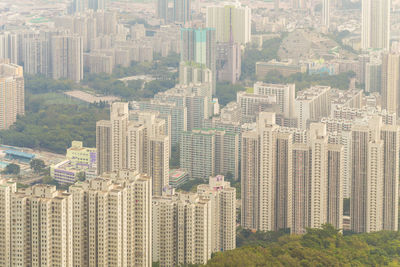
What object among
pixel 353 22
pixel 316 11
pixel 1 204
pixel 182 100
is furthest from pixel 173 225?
pixel 316 11

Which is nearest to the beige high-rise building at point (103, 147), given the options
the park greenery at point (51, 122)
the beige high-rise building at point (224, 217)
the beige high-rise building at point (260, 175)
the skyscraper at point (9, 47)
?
the beige high-rise building at point (260, 175)

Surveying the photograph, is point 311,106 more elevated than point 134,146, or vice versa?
point 311,106

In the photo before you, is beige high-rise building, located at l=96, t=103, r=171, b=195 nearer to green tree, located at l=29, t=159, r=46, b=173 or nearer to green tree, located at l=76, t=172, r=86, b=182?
green tree, located at l=76, t=172, r=86, b=182

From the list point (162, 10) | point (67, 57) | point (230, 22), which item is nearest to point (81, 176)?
point (67, 57)

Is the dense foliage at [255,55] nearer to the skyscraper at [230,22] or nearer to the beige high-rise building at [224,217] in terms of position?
the skyscraper at [230,22]

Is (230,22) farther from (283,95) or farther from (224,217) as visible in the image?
(224,217)

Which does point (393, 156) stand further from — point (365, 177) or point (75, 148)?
point (75, 148)
